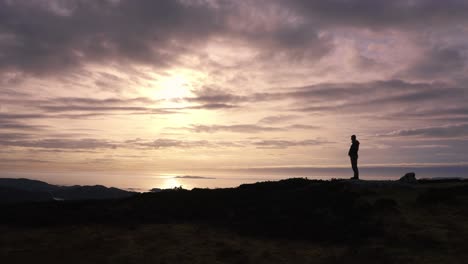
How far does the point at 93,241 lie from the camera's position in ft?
51.6

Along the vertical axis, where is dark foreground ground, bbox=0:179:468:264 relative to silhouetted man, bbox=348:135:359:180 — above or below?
below

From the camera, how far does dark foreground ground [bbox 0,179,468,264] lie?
1367 cm

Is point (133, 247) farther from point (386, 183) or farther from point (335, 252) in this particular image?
→ point (386, 183)

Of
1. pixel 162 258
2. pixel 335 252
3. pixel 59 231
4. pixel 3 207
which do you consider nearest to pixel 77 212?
pixel 59 231

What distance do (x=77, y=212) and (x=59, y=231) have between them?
379 cm

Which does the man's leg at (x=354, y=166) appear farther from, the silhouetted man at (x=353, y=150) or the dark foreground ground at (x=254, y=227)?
the dark foreground ground at (x=254, y=227)

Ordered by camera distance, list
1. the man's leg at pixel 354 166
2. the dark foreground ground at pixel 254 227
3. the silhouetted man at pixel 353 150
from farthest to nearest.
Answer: the man's leg at pixel 354 166 < the silhouetted man at pixel 353 150 < the dark foreground ground at pixel 254 227

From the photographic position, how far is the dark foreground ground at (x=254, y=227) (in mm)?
13667

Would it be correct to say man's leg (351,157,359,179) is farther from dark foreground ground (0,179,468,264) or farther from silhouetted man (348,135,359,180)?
dark foreground ground (0,179,468,264)

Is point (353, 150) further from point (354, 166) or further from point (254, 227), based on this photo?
point (254, 227)

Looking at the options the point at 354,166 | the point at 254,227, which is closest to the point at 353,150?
the point at 354,166

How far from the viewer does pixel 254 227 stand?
59.4 feet

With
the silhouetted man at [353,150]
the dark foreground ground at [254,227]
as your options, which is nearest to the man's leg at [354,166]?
the silhouetted man at [353,150]

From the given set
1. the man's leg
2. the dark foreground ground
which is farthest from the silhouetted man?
the dark foreground ground
